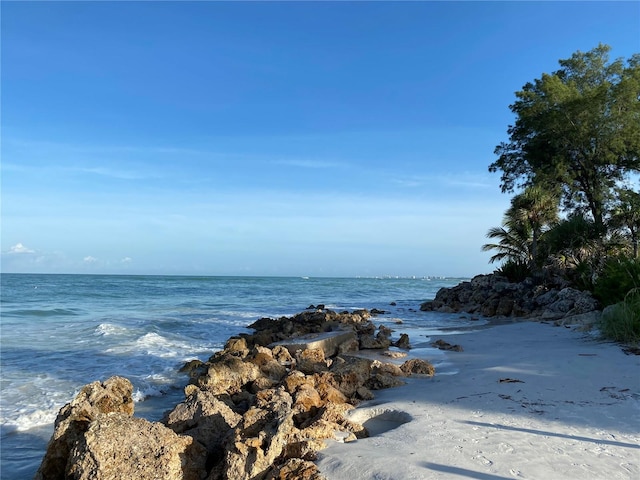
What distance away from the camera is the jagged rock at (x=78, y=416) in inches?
183

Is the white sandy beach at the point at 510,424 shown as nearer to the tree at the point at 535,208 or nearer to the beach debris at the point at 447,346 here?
the beach debris at the point at 447,346

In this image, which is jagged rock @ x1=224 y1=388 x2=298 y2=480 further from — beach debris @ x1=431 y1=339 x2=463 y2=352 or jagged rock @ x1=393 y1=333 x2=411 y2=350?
jagged rock @ x1=393 y1=333 x2=411 y2=350

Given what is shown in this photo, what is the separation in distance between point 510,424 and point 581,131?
22.7 meters

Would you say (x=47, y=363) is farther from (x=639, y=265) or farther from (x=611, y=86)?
(x=611, y=86)

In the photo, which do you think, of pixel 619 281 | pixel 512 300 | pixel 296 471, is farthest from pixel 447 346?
pixel 512 300

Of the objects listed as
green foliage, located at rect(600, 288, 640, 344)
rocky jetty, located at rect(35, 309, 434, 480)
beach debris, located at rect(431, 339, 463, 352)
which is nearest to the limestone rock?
rocky jetty, located at rect(35, 309, 434, 480)

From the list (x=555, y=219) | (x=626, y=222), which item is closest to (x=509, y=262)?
(x=555, y=219)

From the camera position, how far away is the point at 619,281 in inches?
490

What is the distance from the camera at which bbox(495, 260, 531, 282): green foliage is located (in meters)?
25.3

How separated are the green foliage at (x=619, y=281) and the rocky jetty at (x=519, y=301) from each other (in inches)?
23.7

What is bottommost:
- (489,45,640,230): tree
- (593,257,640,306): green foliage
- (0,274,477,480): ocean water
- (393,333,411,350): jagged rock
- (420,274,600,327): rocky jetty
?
(0,274,477,480): ocean water

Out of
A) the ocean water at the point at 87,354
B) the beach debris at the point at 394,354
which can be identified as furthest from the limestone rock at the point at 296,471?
the beach debris at the point at 394,354

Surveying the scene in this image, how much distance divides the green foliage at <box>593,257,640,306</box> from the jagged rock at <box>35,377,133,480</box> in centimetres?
1087

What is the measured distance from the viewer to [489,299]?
2177cm
